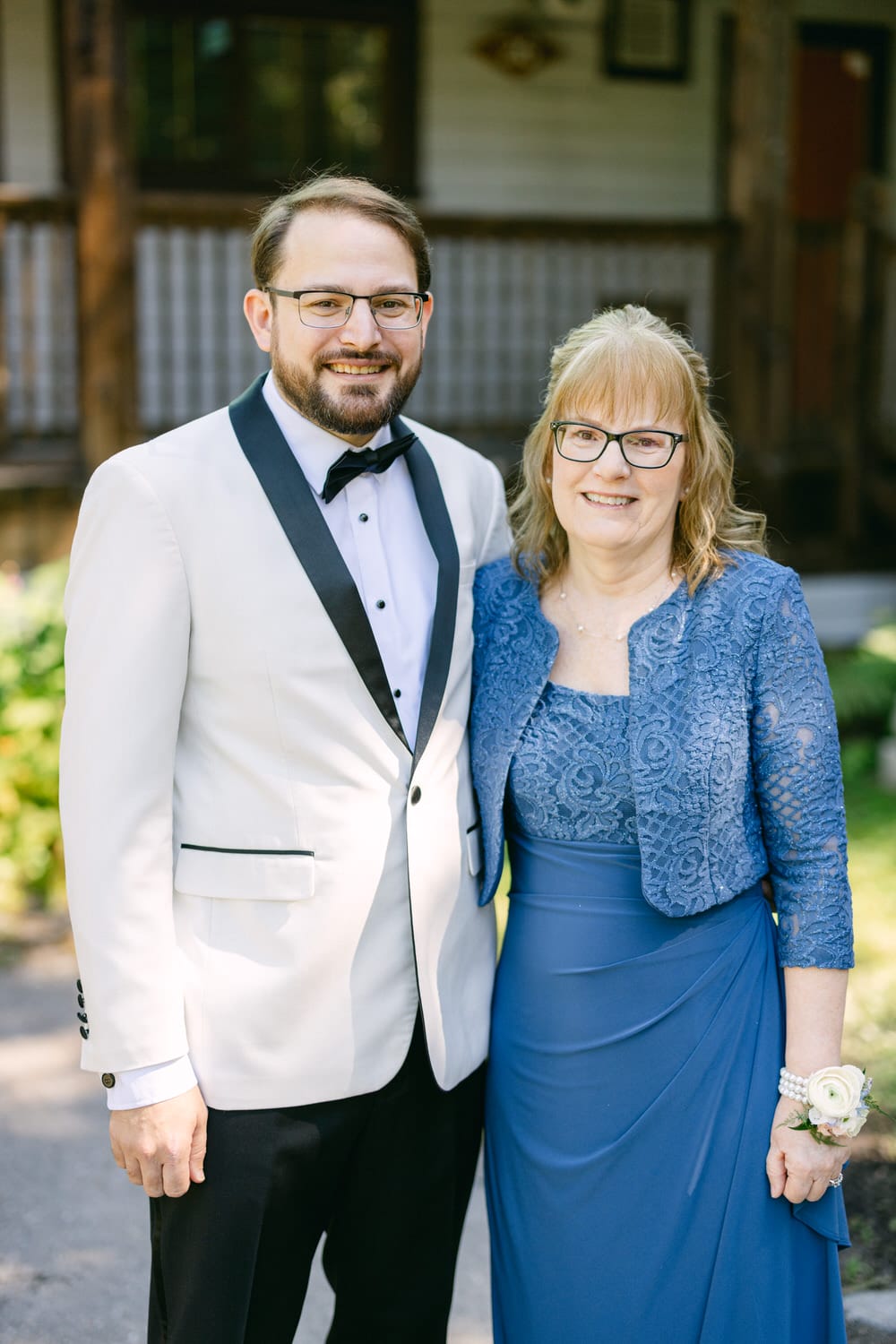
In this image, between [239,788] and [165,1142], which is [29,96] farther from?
[165,1142]

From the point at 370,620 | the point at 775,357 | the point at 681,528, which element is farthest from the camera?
the point at 775,357

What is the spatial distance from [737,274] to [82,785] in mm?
6881

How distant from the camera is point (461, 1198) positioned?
2.78m

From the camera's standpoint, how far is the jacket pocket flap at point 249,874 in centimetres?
231

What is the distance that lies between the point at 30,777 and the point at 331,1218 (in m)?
3.15

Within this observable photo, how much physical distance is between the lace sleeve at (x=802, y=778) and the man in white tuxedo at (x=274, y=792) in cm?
55

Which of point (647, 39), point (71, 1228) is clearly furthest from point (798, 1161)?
point (647, 39)

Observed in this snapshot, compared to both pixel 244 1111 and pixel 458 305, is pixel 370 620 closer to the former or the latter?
pixel 244 1111

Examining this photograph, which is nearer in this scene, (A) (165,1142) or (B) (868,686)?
(A) (165,1142)

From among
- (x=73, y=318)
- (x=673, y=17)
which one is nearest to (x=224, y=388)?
(x=73, y=318)

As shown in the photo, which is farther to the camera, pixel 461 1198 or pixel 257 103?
pixel 257 103

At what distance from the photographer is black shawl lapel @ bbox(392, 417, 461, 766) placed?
95.8 inches

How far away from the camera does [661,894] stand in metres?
2.41

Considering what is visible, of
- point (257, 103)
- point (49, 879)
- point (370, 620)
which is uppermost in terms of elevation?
point (257, 103)
